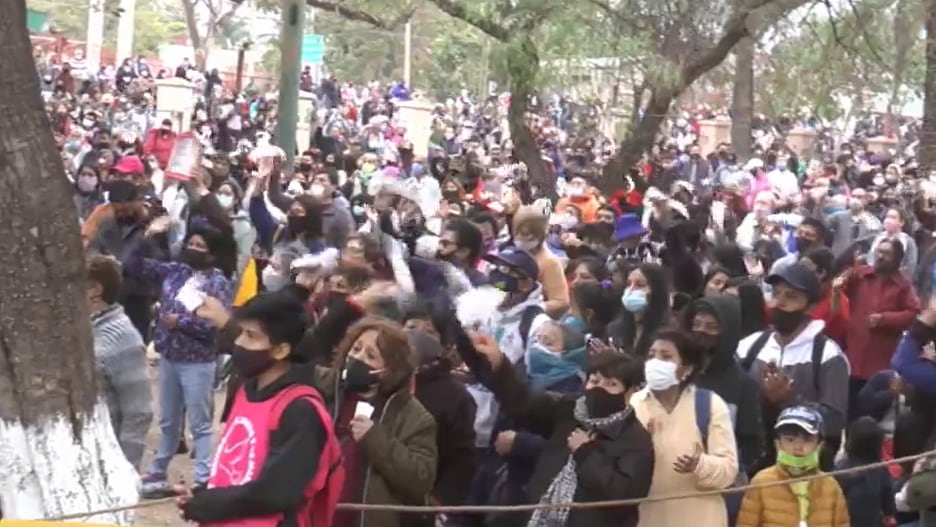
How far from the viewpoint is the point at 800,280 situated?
7.96 meters

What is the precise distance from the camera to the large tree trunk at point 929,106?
1767 cm

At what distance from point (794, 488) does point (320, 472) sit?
2.39 metres

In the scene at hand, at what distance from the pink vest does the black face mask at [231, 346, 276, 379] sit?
0.09 meters

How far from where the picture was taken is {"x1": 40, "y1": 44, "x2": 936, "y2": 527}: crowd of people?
19.7 feet

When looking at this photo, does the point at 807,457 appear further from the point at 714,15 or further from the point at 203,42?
the point at 203,42

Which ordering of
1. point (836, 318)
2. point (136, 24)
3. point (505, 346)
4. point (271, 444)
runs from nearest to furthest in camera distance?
point (271, 444) < point (505, 346) < point (836, 318) < point (136, 24)

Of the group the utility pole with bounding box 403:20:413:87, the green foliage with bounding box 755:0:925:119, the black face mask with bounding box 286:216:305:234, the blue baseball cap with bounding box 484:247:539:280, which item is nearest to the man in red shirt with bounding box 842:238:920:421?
the blue baseball cap with bounding box 484:247:539:280

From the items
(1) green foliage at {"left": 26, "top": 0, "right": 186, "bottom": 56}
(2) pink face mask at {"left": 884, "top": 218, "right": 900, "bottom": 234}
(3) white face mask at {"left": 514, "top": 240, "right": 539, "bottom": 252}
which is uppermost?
(1) green foliage at {"left": 26, "top": 0, "right": 186, "bottom": 56}

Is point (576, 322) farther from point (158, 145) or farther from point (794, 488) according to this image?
point (158, 145)

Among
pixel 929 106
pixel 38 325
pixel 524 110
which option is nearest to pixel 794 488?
pixel 38 325

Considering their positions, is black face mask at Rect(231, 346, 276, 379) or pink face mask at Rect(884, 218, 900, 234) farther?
pink face mask at Rect(884, 218, 900, 234)

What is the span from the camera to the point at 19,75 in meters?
6.20

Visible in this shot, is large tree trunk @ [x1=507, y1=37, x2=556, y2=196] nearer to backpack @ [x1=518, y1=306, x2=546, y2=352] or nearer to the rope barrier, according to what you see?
backpack @ [x1=518, y1=306, x2=546, y2=352]

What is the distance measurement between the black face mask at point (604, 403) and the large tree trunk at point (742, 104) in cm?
2189
